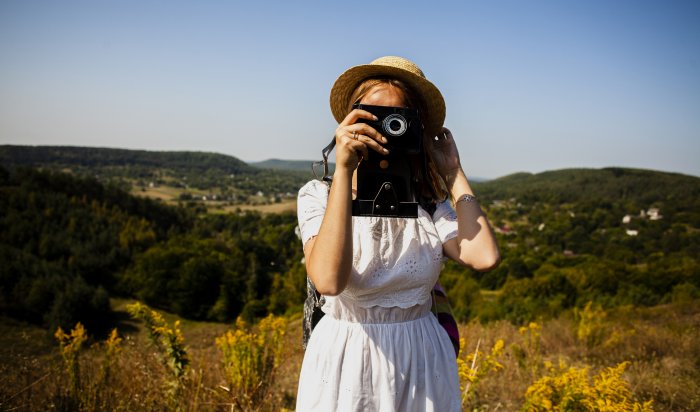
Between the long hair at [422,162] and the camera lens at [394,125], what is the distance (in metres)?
0.20

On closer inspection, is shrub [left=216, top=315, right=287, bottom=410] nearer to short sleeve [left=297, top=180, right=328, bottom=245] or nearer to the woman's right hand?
short sleeve [left=297, top=180, right=328, bottom=245]

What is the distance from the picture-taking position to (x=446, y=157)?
159 cm

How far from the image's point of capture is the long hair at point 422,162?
1.52 m

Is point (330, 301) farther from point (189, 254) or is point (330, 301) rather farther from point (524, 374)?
point (189, 254)

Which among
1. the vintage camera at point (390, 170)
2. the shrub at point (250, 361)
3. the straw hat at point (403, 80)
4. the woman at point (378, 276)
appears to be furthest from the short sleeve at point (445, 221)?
the shrub at point (250, 361)

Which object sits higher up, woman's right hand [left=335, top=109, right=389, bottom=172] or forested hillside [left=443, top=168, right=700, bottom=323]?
woman's right hand [left=335, top=109, right=389, bottom=172]

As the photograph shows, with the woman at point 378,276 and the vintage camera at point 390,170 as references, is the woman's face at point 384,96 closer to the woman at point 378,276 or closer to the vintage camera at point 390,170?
the woman at point 378,276

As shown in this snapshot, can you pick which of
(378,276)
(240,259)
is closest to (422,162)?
(378,276)

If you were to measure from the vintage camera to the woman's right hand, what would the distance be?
35 millimetres

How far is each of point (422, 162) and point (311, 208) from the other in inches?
21.5

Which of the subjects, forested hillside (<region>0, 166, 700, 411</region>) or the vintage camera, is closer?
the vintage camera

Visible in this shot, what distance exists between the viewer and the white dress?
1.30 metres

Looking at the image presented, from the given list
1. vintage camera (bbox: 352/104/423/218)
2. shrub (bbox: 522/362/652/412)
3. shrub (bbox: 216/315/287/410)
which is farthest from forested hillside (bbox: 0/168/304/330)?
vintage camera (bbox: 352/104/423/218)

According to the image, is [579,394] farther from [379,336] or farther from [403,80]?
[403,80]
